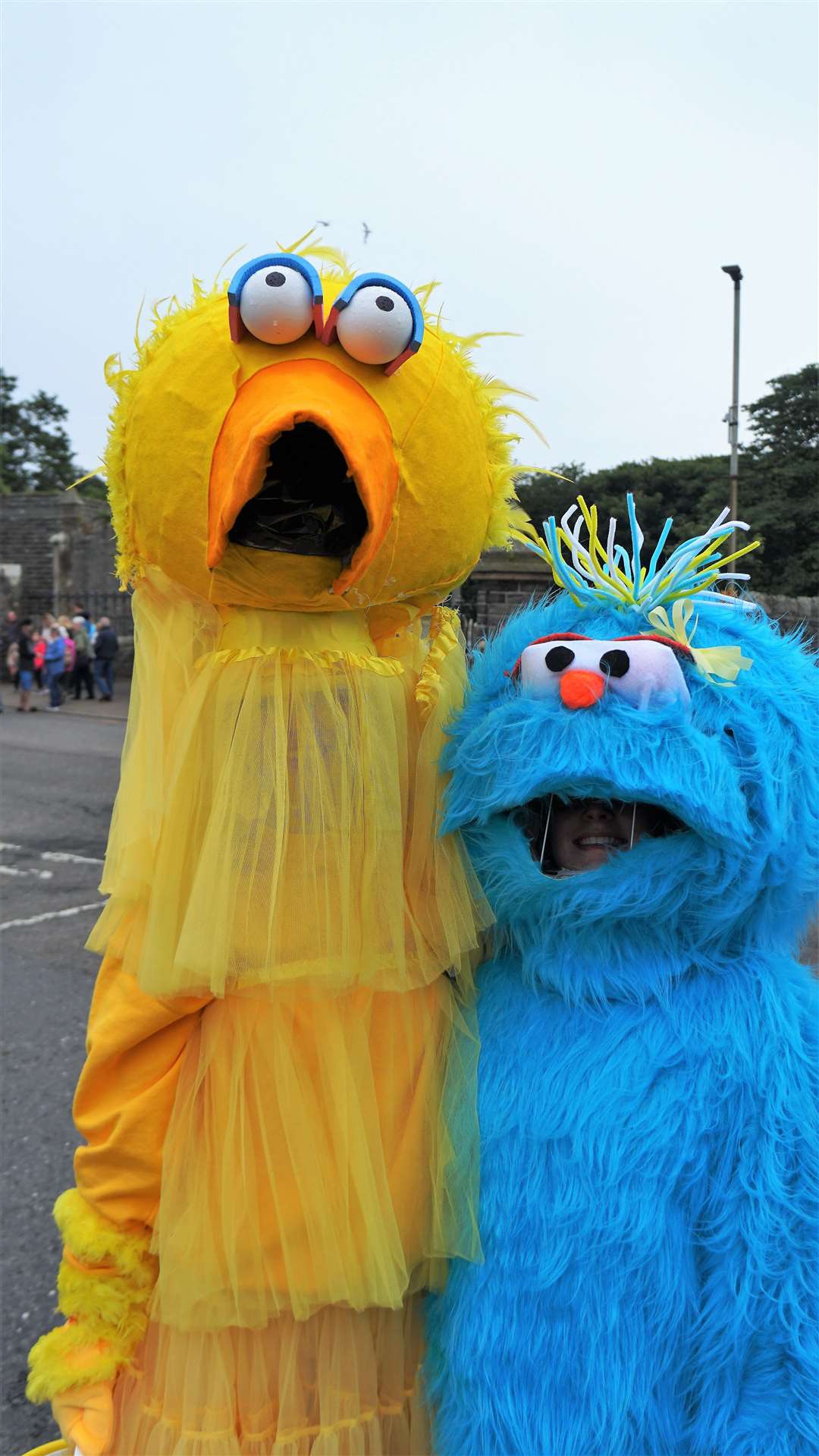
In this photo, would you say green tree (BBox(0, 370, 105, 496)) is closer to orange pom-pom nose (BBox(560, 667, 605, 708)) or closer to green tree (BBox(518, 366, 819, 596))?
green tree (BBox(518, 366, 819, 596))

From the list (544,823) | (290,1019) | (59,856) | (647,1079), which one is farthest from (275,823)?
(59,856)

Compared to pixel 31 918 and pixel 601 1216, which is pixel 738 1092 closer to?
pixel 601 1216

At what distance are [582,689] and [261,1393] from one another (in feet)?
4.07

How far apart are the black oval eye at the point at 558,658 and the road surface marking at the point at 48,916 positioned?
410 cm

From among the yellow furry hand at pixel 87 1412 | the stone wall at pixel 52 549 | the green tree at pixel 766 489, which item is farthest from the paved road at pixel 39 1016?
the stone wall at pixel 52 549

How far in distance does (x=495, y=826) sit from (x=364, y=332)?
0.77m

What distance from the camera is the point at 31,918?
538 cm

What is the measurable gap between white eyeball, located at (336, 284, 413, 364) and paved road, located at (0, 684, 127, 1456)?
222 centimetres

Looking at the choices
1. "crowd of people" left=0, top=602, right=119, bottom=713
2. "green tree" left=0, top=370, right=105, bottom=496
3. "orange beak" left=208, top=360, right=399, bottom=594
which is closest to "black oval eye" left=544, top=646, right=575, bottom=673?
"orange beak" left=208, top=360, right=399, bottom=594

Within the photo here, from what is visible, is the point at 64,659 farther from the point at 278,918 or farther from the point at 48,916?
the point at 278,918

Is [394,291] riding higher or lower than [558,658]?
higher

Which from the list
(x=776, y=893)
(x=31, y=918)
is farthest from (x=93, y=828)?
(x=776, y=893)

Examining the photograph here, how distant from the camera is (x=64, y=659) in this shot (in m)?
16.3

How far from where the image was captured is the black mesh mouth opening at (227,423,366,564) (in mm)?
1510
